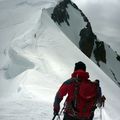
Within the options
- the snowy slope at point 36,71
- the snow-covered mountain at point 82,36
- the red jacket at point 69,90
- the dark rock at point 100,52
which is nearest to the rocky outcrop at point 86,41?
the snow-covered mountain at point 82,36

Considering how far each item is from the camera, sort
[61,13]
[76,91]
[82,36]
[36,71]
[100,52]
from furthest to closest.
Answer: [100,52], [82,36], [61,13], [36,71], [76,91]

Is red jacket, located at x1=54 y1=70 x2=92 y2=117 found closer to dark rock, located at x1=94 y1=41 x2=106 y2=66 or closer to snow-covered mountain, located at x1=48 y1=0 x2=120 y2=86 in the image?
snow-covered mountain, located at x1=48 y1=0 x2=120 y2=86

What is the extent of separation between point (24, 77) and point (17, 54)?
6249mm

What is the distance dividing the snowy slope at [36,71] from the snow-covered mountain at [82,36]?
9806 mm

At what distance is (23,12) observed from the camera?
146 feet

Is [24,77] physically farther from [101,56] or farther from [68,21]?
[101,56]

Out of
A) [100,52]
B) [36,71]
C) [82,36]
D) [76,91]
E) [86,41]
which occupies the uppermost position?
[82,36]

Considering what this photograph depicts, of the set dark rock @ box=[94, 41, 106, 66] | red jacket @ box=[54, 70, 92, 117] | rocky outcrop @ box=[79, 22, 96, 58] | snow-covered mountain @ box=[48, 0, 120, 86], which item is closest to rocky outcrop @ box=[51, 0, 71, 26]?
snow-covered mountain @ box=[48, 0, 120, 86]

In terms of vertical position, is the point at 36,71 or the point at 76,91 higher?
the point at 36,71

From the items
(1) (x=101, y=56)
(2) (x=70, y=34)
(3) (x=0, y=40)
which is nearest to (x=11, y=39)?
(3) (x=0, y=40)

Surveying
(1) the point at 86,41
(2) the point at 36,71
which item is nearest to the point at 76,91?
(2) the point at 36,71

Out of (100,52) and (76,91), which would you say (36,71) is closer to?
(76,91)

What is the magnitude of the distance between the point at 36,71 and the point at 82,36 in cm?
4267

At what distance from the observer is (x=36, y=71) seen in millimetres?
24828
